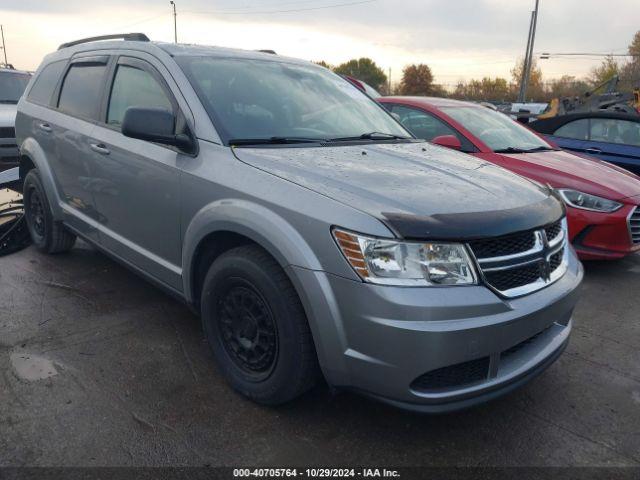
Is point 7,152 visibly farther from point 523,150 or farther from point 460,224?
point 460,224

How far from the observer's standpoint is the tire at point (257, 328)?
2.37 meters

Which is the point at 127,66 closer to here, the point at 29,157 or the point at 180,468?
the point at 29,157

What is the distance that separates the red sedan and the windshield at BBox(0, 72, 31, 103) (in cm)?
687

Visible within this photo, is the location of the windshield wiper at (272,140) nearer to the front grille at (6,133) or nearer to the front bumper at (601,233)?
the front bumper at (601,233)

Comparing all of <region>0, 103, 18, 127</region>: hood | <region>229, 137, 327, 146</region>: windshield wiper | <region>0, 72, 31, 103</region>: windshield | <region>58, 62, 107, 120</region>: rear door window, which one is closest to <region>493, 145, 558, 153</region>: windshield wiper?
<region>229, 137, 327, 146</region>: windshield wiper

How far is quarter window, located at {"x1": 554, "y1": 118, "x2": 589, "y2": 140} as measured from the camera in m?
7.25

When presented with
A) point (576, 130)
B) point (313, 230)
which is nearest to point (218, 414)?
point (313, 230)

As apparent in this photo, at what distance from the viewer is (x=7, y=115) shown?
8227 millimetres

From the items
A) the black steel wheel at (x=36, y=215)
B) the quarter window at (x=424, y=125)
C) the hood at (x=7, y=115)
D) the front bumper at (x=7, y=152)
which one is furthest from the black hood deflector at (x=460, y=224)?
the hood at (x=7, y=115)

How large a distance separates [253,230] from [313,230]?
35 centimetres

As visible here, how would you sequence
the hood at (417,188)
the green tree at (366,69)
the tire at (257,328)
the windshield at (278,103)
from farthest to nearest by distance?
the green tree at (366,69) → the windshield at (278,103) → the tire at (257,328) → the hood at (417,188)

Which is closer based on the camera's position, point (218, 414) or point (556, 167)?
point (218, 414)

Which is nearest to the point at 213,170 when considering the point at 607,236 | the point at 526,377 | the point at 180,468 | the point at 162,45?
the point at 162,45

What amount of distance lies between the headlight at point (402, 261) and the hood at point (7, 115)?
25.0ft
